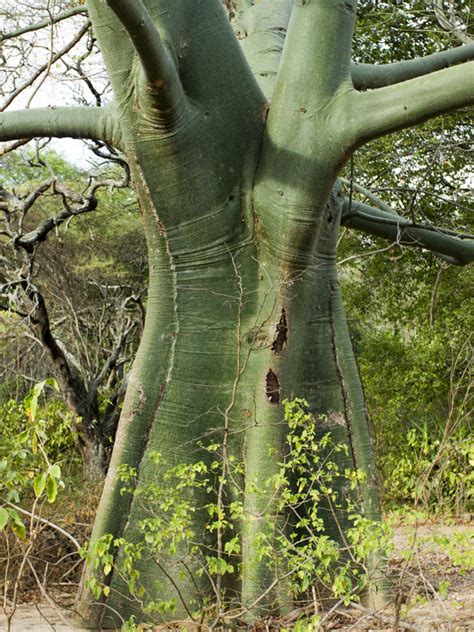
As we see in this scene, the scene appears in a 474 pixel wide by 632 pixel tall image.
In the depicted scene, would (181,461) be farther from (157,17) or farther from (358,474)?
(157,17)

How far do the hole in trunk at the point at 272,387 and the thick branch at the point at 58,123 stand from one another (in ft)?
5.72

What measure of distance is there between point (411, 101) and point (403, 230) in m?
2.35

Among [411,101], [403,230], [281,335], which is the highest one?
[403,230]

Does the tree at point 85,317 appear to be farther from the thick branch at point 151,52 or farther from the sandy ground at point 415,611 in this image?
the thick branch at point 151,52

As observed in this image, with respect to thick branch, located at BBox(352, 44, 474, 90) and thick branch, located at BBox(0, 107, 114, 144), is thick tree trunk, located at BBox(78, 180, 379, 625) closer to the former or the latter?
thick branch, located at BBox(0, 107, 114, 144)

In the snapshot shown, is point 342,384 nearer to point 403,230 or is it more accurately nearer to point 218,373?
point 218,373

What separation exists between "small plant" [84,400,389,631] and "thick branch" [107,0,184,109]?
1.82 m

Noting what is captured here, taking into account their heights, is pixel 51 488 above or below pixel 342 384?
below

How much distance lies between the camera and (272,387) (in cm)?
511

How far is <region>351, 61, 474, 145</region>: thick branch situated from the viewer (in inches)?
168

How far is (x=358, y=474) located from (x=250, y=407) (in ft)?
4.37

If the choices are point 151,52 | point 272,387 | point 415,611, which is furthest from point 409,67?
point 415,611

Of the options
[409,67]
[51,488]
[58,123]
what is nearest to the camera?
[51,488]

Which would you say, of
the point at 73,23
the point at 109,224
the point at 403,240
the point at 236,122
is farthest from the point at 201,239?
the point at 109,224
